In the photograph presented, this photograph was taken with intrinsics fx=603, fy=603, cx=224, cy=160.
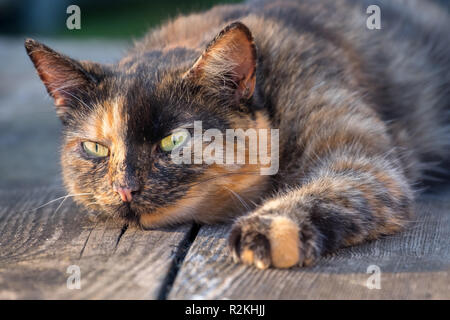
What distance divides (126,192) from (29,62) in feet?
16.1

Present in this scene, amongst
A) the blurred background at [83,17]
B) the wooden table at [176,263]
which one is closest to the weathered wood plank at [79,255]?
the wooden table at [176,263]

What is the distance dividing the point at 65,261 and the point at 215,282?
1.74ft

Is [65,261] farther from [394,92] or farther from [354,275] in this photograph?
[394,92]

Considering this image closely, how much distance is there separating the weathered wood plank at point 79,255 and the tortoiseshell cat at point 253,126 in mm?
112

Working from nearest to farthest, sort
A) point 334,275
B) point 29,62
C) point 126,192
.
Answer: point 334,275 < point 126,192 < point 29,62

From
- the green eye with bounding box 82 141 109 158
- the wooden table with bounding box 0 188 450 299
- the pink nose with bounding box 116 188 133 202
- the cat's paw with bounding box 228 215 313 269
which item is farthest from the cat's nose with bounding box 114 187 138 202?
the cat's paw with bounding box 228 215 313 269

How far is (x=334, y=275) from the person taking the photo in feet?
5.98

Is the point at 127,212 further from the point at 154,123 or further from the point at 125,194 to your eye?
the point at 154,123

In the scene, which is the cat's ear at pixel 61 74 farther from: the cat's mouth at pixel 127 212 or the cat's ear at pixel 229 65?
the cat's mouth at pixel 127 212

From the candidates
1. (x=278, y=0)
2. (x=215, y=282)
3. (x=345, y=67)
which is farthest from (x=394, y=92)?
(x=215, y=282)

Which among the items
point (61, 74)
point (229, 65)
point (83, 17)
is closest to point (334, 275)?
point (229, 65)

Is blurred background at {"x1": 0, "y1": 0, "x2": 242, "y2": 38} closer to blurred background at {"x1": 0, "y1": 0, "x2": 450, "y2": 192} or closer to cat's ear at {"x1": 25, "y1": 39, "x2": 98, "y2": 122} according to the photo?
blurred background at {"x1": 0, "y1": 0, "x2": 450, "y2": 192}

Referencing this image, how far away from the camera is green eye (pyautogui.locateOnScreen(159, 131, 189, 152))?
2.32 m

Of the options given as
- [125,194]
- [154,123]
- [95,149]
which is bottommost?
[125,194]
